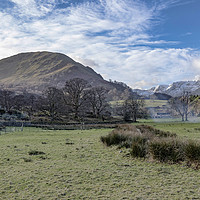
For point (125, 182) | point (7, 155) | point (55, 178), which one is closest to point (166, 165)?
point (125, 182)

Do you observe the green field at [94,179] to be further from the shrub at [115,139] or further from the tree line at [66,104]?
the tree line at [66,104]

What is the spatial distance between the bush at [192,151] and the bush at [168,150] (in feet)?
1.31

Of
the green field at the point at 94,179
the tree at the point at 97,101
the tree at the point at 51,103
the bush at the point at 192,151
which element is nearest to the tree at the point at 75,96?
the tree at the point at 97,101

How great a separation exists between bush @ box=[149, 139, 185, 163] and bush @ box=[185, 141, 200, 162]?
400 millimetres

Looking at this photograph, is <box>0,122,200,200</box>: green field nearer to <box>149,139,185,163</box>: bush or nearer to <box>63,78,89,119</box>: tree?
<box>149,139,185,163</box>: bush

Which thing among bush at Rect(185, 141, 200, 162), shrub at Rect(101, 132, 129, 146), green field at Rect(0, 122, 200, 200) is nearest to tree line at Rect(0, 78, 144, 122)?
shrub at Rect(101, 132, 129, 146)

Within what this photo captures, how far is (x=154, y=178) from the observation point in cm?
898

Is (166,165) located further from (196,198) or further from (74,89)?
(74,89)

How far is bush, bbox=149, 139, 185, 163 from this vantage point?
11258 mm

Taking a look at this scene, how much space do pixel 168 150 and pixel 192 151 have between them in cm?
121

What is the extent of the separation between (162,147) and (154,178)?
2854 millimetres

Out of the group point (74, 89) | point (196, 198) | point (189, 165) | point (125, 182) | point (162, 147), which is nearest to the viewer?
point (196, 198)

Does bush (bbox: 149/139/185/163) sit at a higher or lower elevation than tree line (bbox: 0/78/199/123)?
lower

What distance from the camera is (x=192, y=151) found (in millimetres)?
10680
